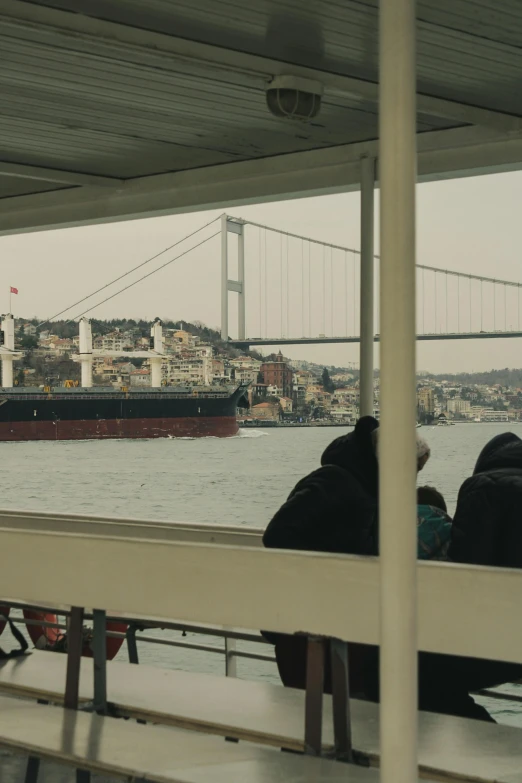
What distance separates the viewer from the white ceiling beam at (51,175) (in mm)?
3521

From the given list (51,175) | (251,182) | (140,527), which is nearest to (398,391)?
(140,527)

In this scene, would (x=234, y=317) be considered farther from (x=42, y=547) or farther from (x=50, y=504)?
(x=42, y=547)

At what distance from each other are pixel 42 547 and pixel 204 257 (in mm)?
31323

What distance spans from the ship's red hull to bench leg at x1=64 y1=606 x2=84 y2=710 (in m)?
28.1

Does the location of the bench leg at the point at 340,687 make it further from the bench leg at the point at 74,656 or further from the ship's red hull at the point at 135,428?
the ship's red hull at the point at 135,428

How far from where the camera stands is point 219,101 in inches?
116

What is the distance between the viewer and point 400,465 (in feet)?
3.49

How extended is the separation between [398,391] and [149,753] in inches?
30.8

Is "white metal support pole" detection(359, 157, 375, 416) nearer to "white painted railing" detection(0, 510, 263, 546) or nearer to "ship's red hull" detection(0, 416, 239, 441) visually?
"white painted railing" detection(0, 510, 263, 546)

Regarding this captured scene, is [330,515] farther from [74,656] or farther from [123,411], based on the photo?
[123,411]

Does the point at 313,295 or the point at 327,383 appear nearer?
the point at 313,295

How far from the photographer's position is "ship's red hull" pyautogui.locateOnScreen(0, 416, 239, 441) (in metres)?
30.3

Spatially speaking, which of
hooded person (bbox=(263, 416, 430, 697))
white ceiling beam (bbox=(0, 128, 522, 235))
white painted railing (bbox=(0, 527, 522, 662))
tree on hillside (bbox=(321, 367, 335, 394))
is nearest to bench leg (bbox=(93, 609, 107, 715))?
white painted railing (bbox=(0, 527, 522, 662))

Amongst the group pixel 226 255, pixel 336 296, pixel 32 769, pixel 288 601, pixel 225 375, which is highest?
pixel 226 255
